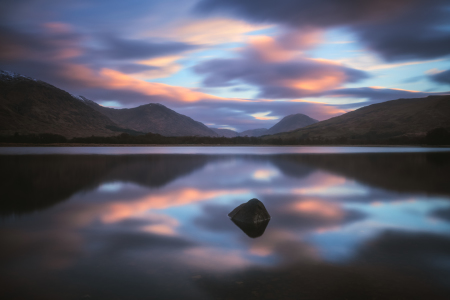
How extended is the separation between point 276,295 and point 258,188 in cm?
1849

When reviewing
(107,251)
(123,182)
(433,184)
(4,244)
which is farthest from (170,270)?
(433,184)

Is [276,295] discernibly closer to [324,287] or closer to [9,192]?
[324,287]

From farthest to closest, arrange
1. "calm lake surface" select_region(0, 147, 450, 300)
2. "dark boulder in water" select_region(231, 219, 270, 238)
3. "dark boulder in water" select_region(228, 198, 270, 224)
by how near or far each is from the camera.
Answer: "dark boulder in water" select_region(228, 198, 270, 224) < "dark boulder in water" select_region(231, 219, 270, 238) < "calm lake surface" select_region(0, 147, 450, 300)

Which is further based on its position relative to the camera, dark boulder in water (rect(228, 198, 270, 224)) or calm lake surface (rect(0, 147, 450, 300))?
dark boulder in water (rect(228, 198, 270, 224))

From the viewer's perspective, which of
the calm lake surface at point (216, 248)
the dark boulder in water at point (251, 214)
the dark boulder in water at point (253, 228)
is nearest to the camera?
the calm lake surface at point (216, 248)

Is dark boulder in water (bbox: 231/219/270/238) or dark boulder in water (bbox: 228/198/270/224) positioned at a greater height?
dark boulder in water (bbox: 228/198/270/224)

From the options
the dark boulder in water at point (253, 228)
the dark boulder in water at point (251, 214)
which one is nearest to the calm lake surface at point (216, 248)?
the dark boulder in water at point (253, 228)

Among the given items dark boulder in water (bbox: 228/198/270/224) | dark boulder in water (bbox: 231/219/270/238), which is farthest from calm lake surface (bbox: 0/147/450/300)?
dark boulder in water (bbox: 228/198/270/224)

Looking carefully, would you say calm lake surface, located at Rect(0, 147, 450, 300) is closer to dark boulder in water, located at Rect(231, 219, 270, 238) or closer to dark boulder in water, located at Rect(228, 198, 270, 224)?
dark boulder in water, located at Rect(231, 219, 270, 238)

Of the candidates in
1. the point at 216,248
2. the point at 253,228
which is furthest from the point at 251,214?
the point at 216,248

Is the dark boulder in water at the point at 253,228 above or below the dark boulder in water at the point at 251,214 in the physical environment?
below

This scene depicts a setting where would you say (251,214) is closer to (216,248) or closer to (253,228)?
(253,228)

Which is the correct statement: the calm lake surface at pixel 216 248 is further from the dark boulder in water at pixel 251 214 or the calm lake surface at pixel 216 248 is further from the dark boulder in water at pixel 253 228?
the dark boulder in water at pixel 251 214

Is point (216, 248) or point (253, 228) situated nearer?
point (216, 248)
